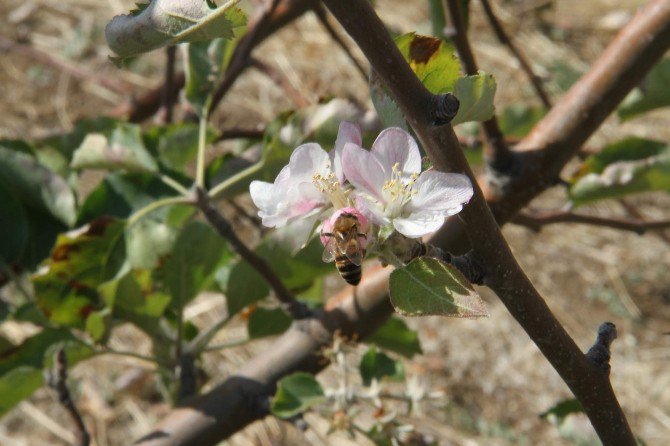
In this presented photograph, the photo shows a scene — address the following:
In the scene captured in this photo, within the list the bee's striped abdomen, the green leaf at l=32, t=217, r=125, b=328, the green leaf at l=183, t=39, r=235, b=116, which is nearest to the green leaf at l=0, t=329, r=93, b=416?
the green leaf at l=32, t=217, r=125, b=328

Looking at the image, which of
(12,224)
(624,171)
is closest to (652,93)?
(624,171)

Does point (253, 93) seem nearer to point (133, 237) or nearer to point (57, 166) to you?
point (57, 166)

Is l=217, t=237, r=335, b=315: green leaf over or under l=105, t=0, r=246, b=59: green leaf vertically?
under

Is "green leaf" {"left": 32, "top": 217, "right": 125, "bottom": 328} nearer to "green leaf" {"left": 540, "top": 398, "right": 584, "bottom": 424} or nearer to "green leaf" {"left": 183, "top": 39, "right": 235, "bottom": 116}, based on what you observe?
"green leaf" {"left": 183, "top": 39, "right": 235, "bottom": 116}

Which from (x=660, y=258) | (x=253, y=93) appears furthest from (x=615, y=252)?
(x=253, y=93)

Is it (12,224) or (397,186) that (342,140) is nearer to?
(397,186)
